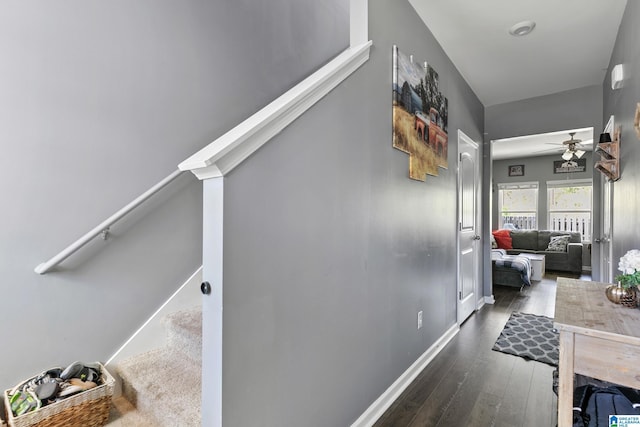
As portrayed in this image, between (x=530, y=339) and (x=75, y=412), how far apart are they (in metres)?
3.60

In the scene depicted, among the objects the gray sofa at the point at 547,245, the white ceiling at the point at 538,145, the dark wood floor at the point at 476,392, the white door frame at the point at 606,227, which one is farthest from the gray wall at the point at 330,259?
the gray sofa at the point at 547,245

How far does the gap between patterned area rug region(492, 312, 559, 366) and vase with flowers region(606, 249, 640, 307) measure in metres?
1.52

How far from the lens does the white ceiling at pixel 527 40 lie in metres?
2.34

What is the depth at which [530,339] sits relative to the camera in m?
3.06

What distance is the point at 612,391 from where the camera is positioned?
1615 millimetres

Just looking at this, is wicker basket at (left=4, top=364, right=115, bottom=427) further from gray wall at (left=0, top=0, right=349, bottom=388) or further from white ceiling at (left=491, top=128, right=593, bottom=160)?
white ceiling at (left=491, top=128, right=593, bottom=160)

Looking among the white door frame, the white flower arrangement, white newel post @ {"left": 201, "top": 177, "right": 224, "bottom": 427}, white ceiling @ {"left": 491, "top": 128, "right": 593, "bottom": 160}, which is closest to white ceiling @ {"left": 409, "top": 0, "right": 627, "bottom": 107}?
the white door frame

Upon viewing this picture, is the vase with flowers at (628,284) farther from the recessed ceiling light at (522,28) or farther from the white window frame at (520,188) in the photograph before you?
the white window frame at (520,188)

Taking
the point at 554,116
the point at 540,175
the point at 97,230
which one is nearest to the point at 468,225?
the point at 554,116

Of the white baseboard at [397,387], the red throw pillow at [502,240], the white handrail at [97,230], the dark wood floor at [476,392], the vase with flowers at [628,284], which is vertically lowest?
the dark wood floor at [476,392]

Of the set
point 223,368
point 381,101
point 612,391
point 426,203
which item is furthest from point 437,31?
point 223,368

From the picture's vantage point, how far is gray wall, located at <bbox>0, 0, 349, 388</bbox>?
1455 millimetres

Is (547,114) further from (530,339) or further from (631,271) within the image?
(631,271)

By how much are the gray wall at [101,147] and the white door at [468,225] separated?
2515 mm
